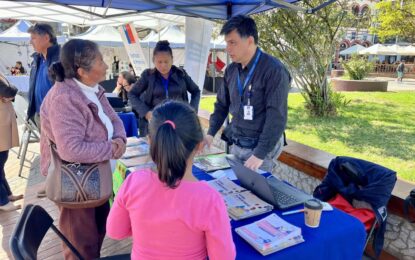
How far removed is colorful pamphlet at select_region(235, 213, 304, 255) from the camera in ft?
3.92

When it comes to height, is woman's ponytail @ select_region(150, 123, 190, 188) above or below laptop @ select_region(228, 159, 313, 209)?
above

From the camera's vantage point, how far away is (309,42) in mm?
5996

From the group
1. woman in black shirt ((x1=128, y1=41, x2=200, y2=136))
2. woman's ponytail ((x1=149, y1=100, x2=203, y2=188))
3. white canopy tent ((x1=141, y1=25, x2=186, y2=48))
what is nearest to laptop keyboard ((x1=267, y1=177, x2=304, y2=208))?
woman's ponytail ((x1=149, y1=100, x2=203, y2=188))

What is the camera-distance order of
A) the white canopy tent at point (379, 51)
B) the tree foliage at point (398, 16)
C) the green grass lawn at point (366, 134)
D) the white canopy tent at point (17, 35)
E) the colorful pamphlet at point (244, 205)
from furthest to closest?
the white canopy tent at point (379, 51)
the white canopy tent at point (17, 35)
the tree foliage at point (398, 16)
the green grass lawn at point (366, 134)
the colorful pamphlet at point (244, 205)

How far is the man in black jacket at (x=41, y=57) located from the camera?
9.39 feet

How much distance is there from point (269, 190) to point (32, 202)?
9.41ft

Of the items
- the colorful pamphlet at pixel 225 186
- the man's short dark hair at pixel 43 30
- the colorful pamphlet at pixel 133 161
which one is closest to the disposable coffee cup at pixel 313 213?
the colorful pamphlet at pixel 225 186

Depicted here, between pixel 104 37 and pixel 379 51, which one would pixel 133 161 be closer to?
pixel 104 37

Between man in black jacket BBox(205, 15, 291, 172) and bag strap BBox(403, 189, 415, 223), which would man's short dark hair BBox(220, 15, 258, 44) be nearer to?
man in black jacket BBox(205, 15, 291, 172)

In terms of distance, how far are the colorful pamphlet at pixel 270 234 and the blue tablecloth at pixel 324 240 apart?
2 cm

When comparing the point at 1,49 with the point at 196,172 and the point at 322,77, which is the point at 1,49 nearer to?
the point at 322,77

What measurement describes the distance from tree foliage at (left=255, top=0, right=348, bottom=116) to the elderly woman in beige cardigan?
4.48 metres

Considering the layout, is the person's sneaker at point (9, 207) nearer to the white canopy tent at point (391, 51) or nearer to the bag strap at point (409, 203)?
the bag strap at point (409, 203)

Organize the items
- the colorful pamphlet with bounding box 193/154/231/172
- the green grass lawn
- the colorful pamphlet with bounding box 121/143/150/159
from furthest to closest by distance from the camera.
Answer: the green grass lawn, the colorful pamphlet with bounding box 121/143/150/159, the colorful pamphlet with bounding box 193/154/231/172
